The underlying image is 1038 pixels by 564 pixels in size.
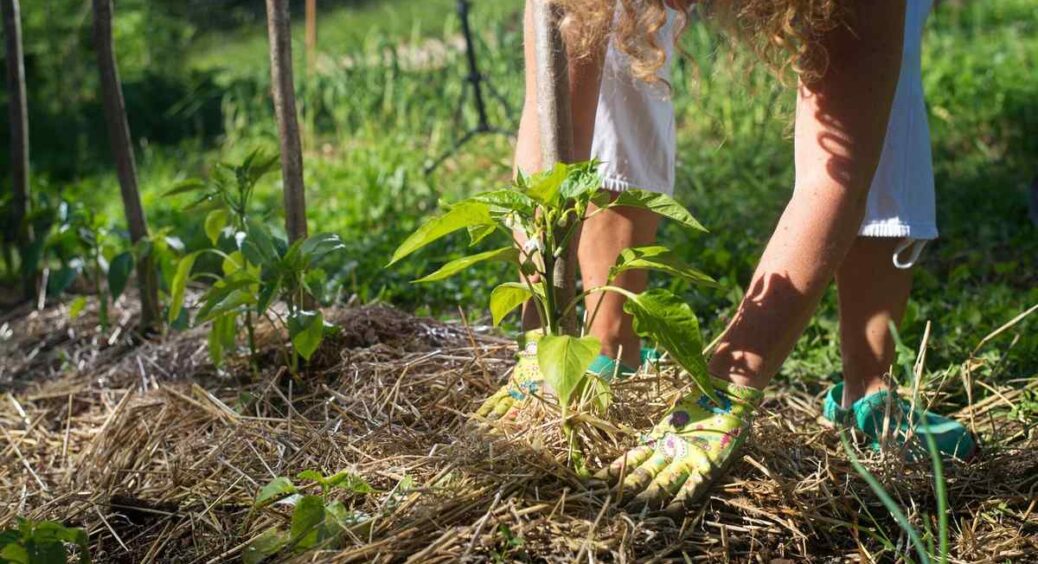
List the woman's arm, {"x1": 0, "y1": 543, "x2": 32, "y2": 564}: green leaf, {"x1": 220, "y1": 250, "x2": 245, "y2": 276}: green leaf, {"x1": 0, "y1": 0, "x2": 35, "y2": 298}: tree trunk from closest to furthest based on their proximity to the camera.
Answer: {"x1": 0, "y1": 543, "x2": 32, "y2": 564}: green leaf → the woman's arm → {"x1": 220, "y1": 250, "x2": 245, "y2": 276}: green leaf → {"x1": 0, "y1": 0, "x2": 35, "y2": 298}: tree trunk

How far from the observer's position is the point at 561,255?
1752mm

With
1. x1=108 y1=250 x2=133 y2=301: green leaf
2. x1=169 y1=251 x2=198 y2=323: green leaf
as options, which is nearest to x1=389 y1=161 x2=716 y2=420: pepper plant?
x1=169 y1=251 x2=198 y2=323: green leaf

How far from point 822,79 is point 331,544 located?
1054 mm

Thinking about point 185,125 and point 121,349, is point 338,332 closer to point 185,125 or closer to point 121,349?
point 121,349

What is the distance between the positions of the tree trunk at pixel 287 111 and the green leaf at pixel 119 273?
0.45 metres

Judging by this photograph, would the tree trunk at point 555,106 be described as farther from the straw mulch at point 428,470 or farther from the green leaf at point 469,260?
the straw mulch at point 428,470

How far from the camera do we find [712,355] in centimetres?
179

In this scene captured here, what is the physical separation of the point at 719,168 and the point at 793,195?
239 cm

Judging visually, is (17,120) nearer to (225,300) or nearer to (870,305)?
(225,300)

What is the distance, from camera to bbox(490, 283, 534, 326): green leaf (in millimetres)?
1762

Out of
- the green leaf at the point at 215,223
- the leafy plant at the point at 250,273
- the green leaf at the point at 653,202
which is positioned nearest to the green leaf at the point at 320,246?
the leafy plant at the point at 250,273

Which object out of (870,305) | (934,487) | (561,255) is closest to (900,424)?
(934,487)

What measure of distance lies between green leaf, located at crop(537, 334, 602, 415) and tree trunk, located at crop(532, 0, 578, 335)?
0.76ft

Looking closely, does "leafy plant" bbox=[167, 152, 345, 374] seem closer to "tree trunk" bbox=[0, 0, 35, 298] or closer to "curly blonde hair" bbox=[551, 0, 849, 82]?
"curly blonde hair" bbox=[551, 0, 849, 82]
